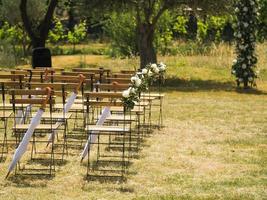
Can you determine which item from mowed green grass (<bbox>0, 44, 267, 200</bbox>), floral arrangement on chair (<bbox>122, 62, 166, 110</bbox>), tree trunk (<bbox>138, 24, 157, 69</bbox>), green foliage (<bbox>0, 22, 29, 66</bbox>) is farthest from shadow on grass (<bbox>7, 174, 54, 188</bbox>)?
green foliage (<bbox>0, 22, 29, 66</bbox>)

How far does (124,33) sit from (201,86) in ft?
27.2

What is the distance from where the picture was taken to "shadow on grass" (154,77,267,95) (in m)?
18.1

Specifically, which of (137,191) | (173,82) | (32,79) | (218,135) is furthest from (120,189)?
(173,82)

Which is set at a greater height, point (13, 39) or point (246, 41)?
point (246, 41)

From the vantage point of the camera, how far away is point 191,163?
8930 millimetres

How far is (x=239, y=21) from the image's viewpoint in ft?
59.1

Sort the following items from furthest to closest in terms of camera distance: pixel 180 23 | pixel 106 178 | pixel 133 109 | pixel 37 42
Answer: pixel 180 23 → pixel 37 42 → pixel 133 109 → pixel 106 178

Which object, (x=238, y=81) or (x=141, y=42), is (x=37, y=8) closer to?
(x=141, y=42)

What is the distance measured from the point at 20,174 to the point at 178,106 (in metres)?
7.35

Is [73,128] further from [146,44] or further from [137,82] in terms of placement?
[146,44]

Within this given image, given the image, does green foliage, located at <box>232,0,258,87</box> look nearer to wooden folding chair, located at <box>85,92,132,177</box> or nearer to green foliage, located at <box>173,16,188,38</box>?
wooden folding chair, located at <box>85,92,132,177</box>

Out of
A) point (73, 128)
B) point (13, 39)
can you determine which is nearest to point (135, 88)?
point (73, 128)

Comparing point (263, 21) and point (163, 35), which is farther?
point (263, 21)

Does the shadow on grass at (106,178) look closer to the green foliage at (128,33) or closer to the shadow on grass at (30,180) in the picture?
the shadow on grass at (30,180)
